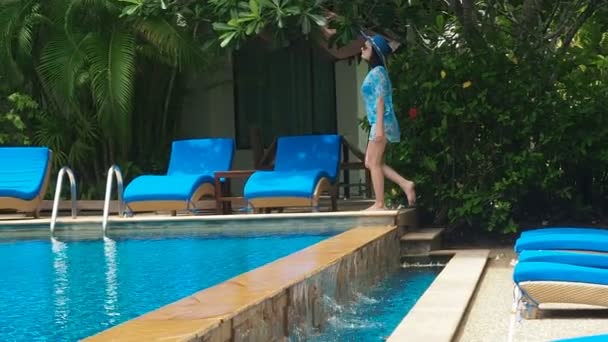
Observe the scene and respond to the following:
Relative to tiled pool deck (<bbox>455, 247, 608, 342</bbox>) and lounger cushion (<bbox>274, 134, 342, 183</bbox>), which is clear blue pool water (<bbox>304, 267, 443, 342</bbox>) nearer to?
tiled pool deck (<bbox>455, 247, 608, 342</bbox>)

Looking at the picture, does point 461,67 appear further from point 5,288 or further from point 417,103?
point 5,288

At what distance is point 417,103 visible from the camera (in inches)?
325

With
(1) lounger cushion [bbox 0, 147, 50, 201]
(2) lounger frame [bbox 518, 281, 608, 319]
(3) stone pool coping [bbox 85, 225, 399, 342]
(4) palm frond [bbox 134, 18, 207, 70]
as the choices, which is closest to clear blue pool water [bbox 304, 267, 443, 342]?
(3) stone pool coping [bbox 85, 225, 399, 342]

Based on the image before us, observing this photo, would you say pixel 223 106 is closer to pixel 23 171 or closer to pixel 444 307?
pixel 23 171

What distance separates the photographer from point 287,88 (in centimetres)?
1430

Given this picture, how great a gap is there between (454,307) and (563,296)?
510 mm

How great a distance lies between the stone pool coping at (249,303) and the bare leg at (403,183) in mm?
1816

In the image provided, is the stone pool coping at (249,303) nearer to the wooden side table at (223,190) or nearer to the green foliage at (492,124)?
the green foliage at (492,124)

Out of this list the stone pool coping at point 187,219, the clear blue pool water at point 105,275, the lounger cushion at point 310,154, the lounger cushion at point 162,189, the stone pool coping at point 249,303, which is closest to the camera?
the stone pool coping at point 249,303

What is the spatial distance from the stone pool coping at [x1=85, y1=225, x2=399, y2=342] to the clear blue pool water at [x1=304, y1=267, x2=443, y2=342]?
15 centimetres

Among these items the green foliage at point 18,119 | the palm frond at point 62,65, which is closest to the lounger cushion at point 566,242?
the palm frond at point 62,65

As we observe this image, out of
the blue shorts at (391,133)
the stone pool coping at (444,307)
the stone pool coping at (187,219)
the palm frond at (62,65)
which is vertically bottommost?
the stone pool coping at (444,307)

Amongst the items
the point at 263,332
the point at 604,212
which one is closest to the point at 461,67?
the point at 604,212

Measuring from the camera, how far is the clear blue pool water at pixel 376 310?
4662 mm
